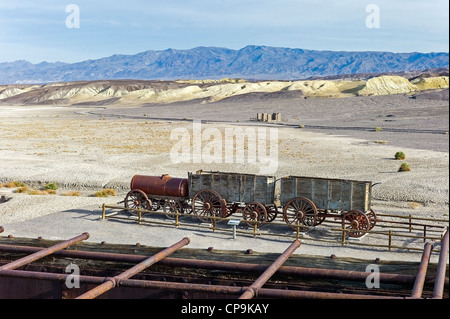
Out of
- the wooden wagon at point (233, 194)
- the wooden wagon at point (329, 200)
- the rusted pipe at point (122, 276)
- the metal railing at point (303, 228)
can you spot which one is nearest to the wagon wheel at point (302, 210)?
the wooden wagon at point (329, 200)

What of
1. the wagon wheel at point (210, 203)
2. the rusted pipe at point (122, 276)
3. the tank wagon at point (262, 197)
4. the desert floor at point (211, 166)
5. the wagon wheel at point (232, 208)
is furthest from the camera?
the wagon wheel at point (232, 208)

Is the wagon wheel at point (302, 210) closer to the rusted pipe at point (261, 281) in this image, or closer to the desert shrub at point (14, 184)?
the rusted pipe at point (261, 281)

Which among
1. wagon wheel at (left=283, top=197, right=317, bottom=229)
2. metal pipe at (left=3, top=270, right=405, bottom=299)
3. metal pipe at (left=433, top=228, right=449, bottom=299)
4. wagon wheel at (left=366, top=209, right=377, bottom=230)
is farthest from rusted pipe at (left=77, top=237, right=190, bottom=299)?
wagon wheel at (left=366, top=209, right=377, bottom=230)

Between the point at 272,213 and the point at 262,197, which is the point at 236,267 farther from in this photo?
the point at 272,213

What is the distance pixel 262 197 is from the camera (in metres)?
22.2

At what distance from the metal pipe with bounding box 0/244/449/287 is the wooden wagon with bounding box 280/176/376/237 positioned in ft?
36.0

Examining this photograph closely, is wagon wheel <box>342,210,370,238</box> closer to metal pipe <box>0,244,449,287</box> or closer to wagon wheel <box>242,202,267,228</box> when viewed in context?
wagon wheel <box>242,202,267,228</box>

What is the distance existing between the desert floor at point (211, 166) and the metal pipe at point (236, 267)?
342 inches

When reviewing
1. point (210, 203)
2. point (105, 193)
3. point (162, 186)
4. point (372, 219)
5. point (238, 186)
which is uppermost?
point (238, 186)

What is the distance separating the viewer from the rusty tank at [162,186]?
933 inches

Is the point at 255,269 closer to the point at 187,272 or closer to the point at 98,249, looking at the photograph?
the point at 187,272

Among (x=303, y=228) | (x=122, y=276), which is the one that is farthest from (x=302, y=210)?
(x=122, y=276)

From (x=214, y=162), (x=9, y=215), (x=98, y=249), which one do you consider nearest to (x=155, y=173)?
(x=214, y=162)

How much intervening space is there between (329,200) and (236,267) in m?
12.0
